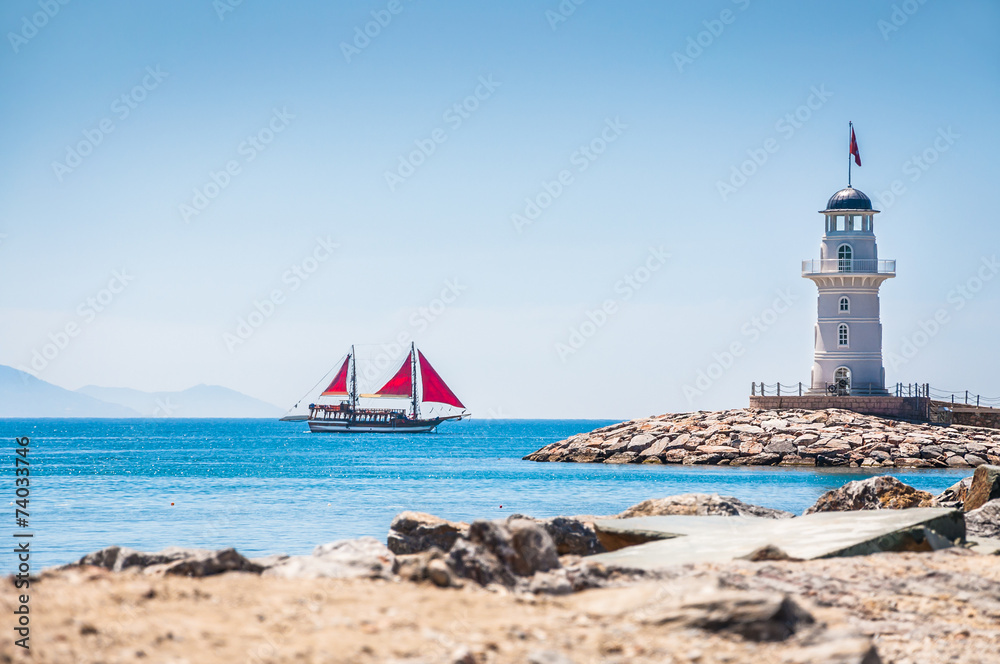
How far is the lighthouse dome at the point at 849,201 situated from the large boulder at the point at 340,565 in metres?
46.0

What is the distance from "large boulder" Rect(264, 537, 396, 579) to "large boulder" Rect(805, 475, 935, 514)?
740cm

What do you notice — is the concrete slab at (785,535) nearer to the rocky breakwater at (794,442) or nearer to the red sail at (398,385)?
the rocky breakwater at (794,442)

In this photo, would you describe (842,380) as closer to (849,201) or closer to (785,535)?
(849,201)

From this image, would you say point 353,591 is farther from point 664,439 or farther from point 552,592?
point 664,439

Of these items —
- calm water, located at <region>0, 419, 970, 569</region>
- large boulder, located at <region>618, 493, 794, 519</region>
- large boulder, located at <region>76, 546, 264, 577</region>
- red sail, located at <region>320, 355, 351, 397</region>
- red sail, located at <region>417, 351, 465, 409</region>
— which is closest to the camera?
large boulder, located at <region>76, 546, 264, 577</region>

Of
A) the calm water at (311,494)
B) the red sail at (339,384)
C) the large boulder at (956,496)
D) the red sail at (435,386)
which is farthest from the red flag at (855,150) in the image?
the red sail at (339,384)

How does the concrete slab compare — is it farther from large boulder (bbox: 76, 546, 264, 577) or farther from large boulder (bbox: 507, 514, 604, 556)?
large boulder (bbox: 76, 546, 264, 577)

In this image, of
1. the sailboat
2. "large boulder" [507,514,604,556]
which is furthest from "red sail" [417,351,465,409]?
"large boulder" [507,514,604,556]

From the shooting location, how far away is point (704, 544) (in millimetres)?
9164

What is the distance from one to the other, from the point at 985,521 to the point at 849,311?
1561 inches

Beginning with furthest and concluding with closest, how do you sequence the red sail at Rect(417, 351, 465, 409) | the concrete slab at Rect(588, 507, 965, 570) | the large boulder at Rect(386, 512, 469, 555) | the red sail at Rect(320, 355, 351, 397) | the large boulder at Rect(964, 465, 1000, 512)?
1. the red sail at Rect(320, 355, 351, 397)
2. the red sail at Rect(417, 351, 465, 409)
3. the large boulder at Rect(964, 465, 1000, 512)
4. the large boulder at Rect(386, 512, 469, 555)
5. the concrete slab at Rect(588, 507, 965, 570)

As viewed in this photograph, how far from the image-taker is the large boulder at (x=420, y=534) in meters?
10.7

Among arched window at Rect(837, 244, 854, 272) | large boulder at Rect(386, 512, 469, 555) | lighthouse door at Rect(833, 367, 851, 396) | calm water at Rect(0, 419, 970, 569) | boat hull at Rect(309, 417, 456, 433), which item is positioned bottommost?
calm water at Rect(0, 419, 970, 569)

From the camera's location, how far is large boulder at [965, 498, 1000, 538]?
11516 millimetres
